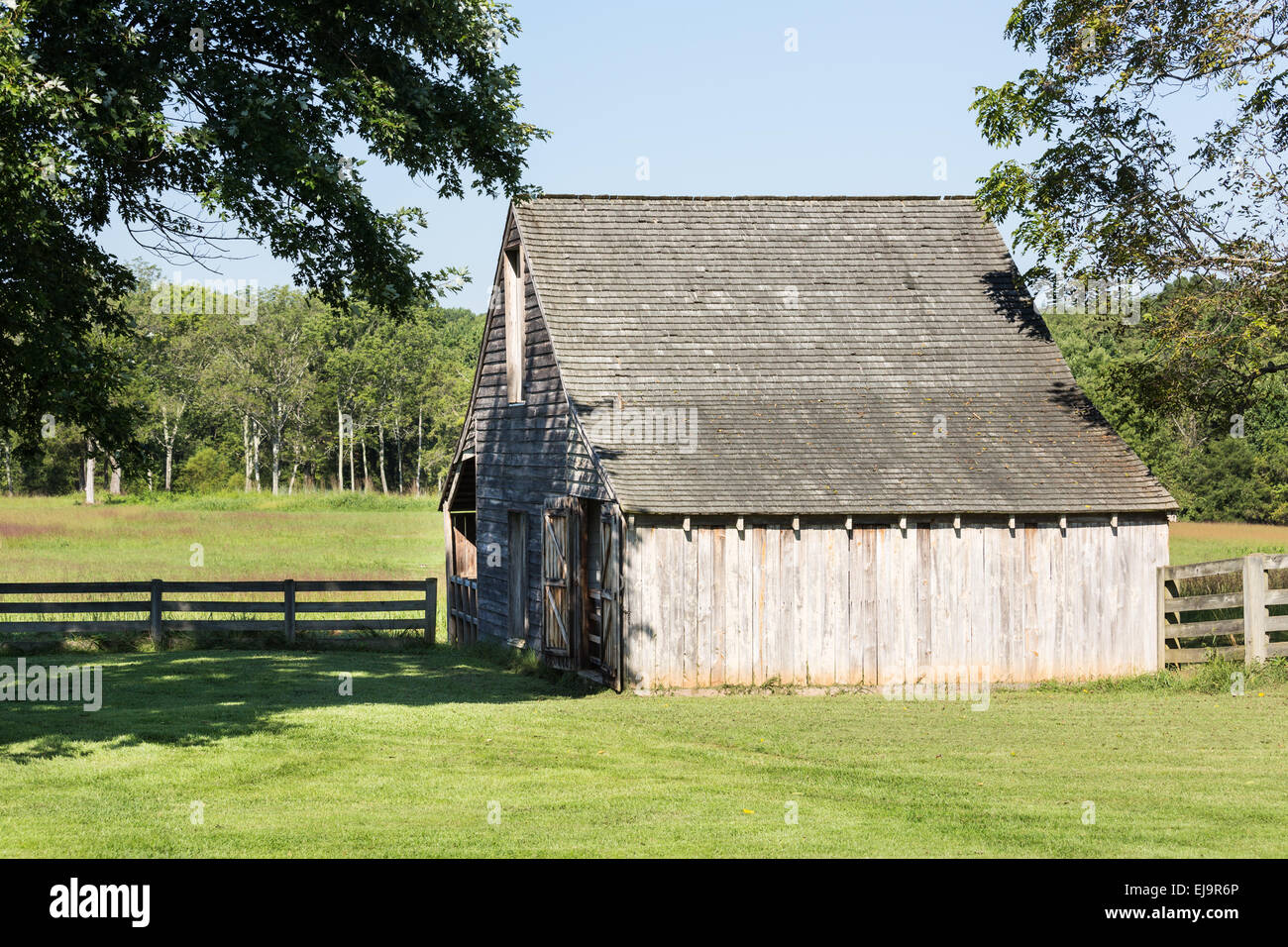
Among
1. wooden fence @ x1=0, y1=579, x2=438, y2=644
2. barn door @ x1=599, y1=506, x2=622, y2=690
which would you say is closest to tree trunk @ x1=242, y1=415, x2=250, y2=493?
wooden fence @ x1=0, y1=579, x2=438, y2=644

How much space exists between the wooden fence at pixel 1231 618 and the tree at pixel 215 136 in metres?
11.5

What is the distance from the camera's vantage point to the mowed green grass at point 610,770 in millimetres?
9570

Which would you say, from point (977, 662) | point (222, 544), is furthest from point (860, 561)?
point (222, 544)

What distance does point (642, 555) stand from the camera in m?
19.0

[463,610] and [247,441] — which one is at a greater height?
[247,441]

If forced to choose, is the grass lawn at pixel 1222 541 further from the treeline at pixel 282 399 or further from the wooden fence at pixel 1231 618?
the treeline at pixel 282 399

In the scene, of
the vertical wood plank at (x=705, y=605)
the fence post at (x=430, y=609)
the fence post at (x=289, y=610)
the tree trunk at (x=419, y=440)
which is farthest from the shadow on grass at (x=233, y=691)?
the tree trunk at (x=419, y=440)

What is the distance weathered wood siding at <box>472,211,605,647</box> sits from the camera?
2134 cm

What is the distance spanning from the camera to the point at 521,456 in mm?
23703

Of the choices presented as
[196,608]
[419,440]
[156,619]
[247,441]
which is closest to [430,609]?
[196,608]

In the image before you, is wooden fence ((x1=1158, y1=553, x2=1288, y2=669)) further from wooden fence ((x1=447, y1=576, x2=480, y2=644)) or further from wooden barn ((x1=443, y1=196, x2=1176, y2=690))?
wooden fence ((x1=447, y1=576, x2=480, y2=644))

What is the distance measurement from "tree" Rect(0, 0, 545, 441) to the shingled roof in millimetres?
4902

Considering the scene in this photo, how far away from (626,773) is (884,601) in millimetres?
8036

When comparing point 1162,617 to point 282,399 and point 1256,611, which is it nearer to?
point 1256,611
